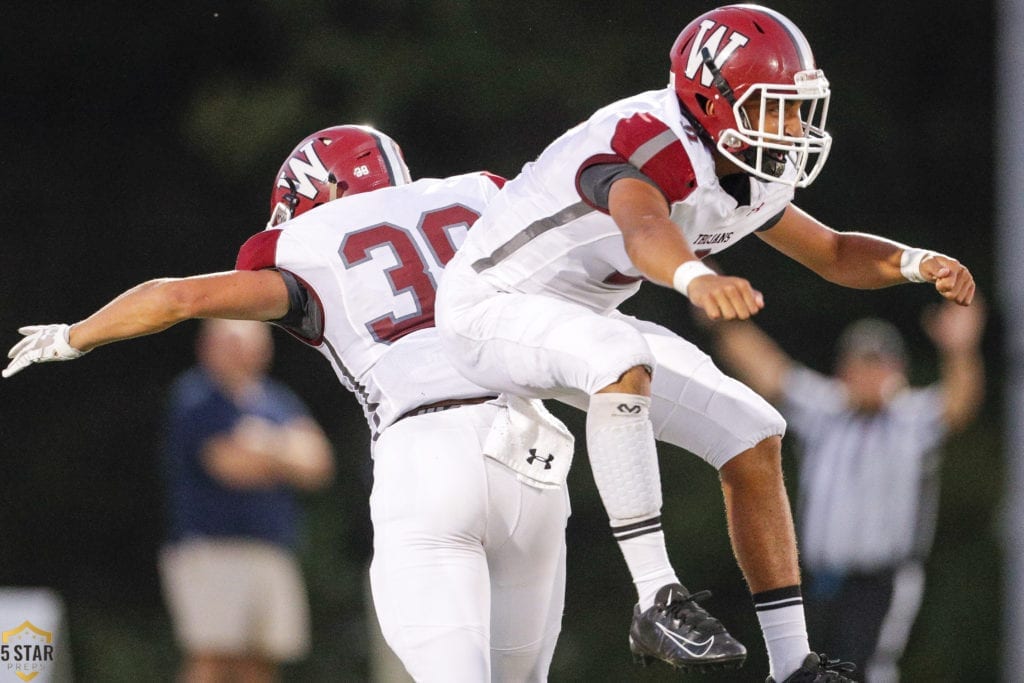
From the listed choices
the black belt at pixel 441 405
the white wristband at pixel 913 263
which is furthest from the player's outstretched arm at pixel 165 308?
the white wristband at pixel 913 263

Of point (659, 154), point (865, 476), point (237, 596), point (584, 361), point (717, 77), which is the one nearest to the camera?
point (584, 361)

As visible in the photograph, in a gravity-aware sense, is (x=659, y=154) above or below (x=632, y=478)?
above

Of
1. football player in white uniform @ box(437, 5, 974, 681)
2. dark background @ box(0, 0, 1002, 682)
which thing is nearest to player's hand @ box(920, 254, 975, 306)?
football player in white uniform @ box(437, 5, 974, 681)

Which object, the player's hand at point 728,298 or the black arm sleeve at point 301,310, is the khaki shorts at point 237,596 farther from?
the player's hand at point 728,298

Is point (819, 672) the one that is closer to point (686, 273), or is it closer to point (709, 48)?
point (686, 273)

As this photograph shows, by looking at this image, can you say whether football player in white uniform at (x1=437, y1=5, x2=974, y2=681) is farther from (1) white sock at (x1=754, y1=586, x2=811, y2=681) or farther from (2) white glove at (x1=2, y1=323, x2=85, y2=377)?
(2) white glove at (x1=2, y1=323, x2=85, y2=377)

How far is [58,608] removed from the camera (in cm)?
630

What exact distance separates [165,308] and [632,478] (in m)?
1.21

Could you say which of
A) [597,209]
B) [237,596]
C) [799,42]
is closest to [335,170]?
[597,209]

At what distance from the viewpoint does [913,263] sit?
3.41 metres

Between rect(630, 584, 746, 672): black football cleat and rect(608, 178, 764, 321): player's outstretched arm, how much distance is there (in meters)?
0.55

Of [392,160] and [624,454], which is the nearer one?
[624,454]

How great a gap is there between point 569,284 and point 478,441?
42 cm

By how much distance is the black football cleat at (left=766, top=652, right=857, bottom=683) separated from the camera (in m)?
3.17
